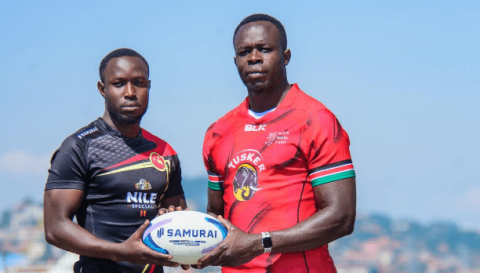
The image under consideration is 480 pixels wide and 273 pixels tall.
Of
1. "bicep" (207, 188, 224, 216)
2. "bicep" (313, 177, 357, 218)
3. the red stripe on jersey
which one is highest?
the red stripe on jersey

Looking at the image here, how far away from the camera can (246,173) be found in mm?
7102

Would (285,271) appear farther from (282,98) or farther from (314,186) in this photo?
(282,98)

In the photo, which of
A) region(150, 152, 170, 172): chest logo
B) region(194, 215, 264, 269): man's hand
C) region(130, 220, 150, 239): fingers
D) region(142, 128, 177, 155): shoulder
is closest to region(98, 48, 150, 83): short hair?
region(142, 128, 177, 155): shoulder

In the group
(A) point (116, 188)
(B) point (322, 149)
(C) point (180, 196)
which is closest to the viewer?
(B) point (322, 149)

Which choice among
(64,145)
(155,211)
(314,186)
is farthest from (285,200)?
(64,145)

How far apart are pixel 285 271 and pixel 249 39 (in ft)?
6.86

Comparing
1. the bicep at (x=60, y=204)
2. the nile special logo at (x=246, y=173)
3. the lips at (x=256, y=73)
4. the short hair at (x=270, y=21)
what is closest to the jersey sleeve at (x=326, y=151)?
the nile special logo at (x=246, y=173)

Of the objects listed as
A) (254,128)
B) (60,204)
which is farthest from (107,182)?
(254,128)

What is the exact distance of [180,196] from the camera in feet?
26.0

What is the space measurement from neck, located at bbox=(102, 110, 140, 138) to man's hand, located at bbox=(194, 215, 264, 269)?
1.57 metres

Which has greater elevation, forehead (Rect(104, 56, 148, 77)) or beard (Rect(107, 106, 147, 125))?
forehead (Rect(104, 56, 148, 77))

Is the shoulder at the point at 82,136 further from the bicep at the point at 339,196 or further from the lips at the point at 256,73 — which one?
the bicep at the point at 339,196

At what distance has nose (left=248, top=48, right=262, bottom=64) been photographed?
712 cm

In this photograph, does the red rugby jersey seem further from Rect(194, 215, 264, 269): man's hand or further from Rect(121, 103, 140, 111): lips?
Rect(121, 103, 140, 111): lips
